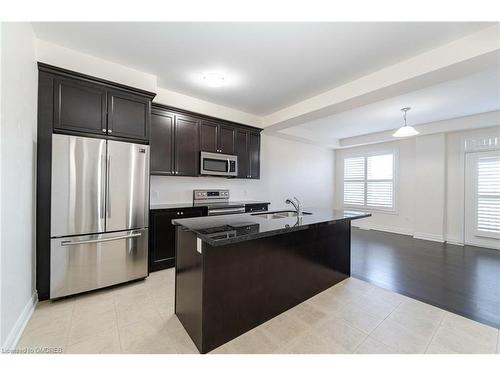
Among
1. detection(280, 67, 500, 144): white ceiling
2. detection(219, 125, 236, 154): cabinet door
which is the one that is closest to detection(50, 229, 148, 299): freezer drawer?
detection(219, 125, 236, 154): cabinet door

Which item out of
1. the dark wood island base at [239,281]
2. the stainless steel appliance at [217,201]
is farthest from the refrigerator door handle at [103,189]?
the stainless steel appliance at [217,201]

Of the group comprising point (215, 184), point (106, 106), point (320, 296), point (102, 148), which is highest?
point (106, 106)

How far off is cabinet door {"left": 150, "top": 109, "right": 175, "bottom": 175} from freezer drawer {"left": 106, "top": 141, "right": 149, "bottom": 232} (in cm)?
Result: 56

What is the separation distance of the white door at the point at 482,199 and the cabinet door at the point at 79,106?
6785 millimetres

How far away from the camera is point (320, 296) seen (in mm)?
2469

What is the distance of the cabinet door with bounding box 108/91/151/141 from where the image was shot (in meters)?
2.54

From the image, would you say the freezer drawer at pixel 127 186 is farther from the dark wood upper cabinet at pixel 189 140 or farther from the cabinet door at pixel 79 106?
the dark wood upper cabinet at pixel 189 140

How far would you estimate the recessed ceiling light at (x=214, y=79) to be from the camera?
288cm

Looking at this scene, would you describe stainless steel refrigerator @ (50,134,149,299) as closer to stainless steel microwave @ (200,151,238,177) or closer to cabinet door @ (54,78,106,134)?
cabinet door @ (54,78,106,134)
